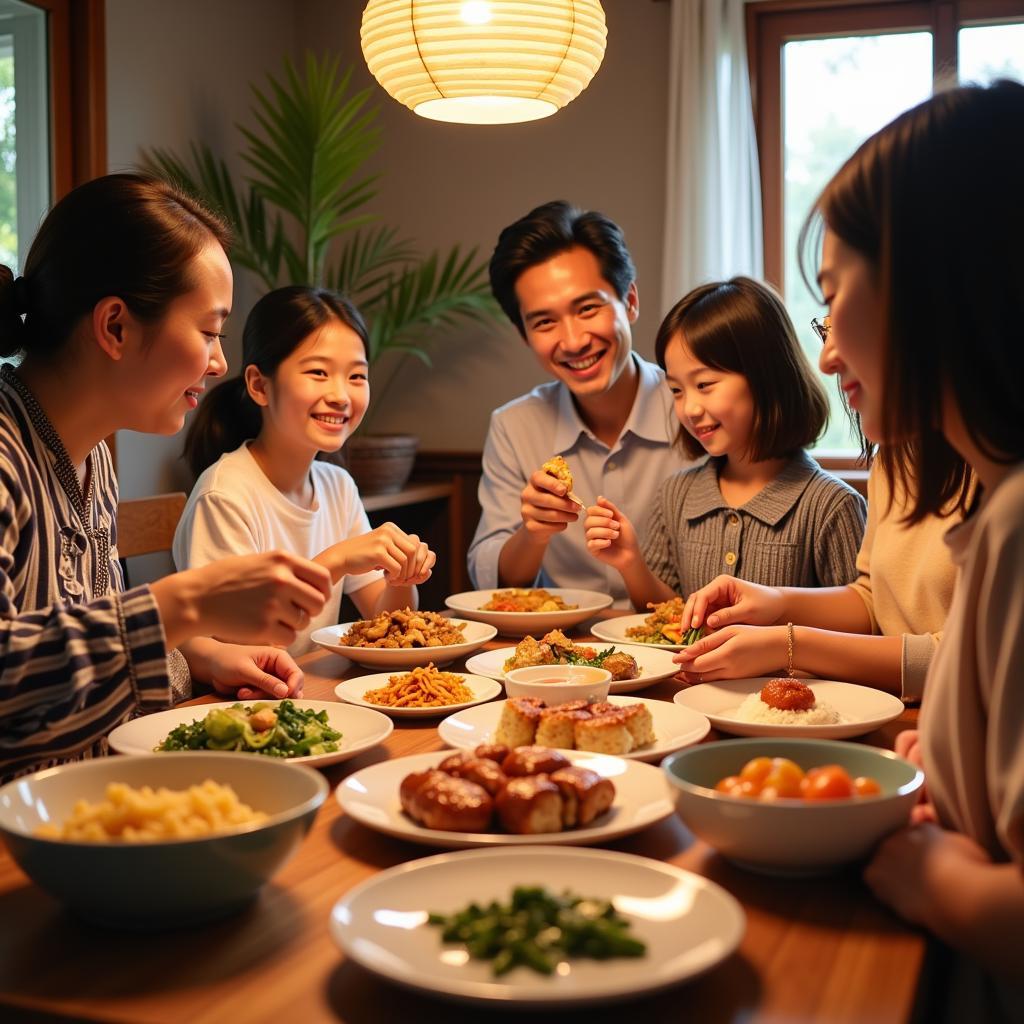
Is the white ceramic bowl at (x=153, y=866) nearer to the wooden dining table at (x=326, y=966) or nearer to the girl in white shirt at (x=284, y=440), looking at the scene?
the wooden dining table at (x=326, y=966)

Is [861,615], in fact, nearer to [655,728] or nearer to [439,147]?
[655,728]

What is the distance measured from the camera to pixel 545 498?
8.41 ft

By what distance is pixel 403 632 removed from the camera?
2.00 m

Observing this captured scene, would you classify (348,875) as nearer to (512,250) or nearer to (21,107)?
(512,250)

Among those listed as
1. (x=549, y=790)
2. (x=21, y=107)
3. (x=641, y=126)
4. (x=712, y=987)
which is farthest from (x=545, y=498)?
(x=641, y=126)

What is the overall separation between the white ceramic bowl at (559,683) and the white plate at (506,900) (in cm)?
54

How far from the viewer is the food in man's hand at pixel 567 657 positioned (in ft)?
5.70

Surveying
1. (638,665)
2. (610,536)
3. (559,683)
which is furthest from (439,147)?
(559,683)

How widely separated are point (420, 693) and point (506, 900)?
0.75 meters

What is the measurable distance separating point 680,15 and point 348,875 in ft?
13.5

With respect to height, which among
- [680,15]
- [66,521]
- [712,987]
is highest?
[680,15]

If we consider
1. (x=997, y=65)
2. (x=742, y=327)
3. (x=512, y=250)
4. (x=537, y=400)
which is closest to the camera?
(x=742, y=327)

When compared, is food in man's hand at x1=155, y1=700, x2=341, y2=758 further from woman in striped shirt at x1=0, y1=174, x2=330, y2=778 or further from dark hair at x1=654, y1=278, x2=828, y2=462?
dark hair at x1=654, y1=278, x2=828, y2=462

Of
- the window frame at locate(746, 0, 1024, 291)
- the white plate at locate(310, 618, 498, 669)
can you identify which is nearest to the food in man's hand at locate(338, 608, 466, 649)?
the white plate at locate(310, 618, 498, 669)
